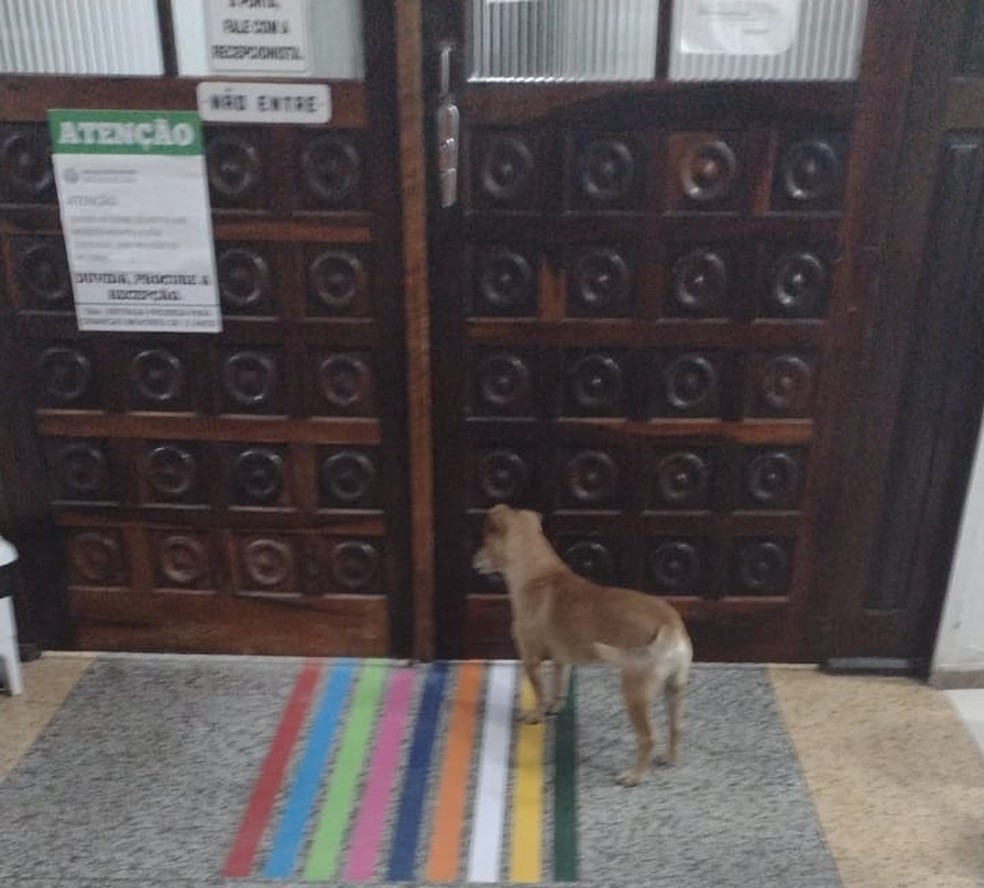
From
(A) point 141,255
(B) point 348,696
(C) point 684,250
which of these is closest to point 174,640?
(B) point 348,696

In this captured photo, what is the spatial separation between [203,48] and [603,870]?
151cm

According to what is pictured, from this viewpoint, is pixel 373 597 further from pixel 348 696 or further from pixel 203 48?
pixel 203 48

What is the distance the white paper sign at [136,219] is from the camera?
5.31ft

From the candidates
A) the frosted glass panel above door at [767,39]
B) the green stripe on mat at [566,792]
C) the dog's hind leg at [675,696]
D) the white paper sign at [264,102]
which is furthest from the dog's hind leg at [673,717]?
the white paper sign at [264,102]

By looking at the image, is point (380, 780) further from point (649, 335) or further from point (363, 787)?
point (649, 335)

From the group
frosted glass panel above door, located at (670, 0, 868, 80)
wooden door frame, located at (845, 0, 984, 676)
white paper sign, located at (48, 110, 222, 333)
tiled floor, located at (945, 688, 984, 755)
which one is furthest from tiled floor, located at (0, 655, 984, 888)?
frosted glass panel above door, located at (670, 0, 868, 80)

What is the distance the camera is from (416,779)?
5.45ft

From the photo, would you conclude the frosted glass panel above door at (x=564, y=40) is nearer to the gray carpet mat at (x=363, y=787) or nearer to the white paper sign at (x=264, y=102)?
the white paper sign at (x=264, y=102)

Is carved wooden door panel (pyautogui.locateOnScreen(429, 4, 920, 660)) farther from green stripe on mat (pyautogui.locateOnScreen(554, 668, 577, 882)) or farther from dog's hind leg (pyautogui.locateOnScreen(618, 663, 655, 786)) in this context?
dog's hind leg (pyautogui.locateOnScreen(618, 663, 655, 786))

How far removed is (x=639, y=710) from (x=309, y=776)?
0.60 metres

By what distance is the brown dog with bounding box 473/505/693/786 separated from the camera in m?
1.54

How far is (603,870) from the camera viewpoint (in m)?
1.48

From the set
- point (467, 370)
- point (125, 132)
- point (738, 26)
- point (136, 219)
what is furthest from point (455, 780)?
point (738, 26)

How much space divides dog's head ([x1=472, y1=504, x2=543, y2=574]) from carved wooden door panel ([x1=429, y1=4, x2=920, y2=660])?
0.14 metres
